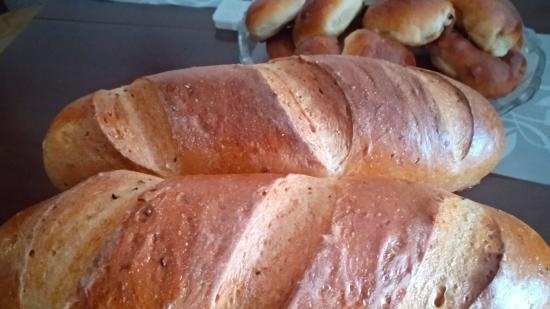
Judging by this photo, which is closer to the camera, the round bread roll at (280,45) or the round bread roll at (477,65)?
the round bread roll at (477,65)

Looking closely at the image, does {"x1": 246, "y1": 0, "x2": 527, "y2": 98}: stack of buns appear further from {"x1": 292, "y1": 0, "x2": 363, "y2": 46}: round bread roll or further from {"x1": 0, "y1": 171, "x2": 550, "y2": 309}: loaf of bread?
{"x1": 0, "y1": 171, "x2": 550, "y2": 309}: loaf of bread

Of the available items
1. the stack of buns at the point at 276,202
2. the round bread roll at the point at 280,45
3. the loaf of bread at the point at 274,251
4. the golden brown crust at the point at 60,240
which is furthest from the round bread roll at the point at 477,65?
the golden brown crust at the point at 60,240

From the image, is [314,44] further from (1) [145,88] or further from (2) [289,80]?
(1) [145,88]

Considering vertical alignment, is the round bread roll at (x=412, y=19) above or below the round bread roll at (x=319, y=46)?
above

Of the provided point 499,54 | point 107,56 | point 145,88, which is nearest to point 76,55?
point 107,56

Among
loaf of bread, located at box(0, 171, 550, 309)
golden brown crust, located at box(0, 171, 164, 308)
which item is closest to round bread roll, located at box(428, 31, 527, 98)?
loaf of bread, located at box(0, 171, 550, 309)

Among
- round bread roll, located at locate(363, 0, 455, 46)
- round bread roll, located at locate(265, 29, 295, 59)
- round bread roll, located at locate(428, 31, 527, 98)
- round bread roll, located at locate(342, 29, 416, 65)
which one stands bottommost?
round bread roll, located at locate(428, 31, 527, 98)

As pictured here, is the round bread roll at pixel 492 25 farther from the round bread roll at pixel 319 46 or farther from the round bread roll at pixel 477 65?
the round bread roll at pixel 319 46
